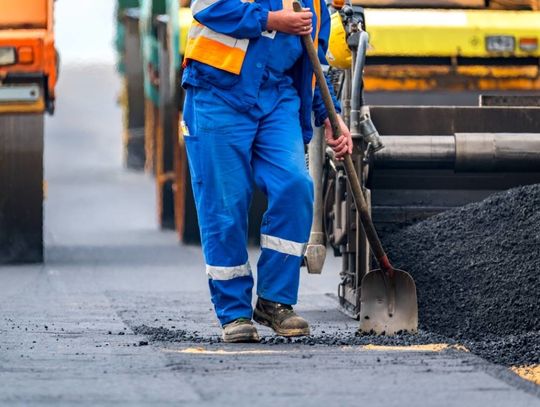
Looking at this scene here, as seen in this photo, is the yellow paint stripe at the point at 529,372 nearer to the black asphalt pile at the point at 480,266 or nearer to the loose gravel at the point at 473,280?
the loose gravel at the point at 473,280

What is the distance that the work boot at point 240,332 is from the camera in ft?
19.9

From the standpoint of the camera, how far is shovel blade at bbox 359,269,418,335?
21.0 ft

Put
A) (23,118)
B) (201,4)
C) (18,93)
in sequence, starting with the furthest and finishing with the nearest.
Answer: (23,118) → (18,93) → (201,4)

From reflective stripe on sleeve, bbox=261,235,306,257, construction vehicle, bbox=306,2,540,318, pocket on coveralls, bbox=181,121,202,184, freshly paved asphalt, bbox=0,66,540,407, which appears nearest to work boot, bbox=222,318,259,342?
freshly paved asphalt, bbox=0,66,540,407

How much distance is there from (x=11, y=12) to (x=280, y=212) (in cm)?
531

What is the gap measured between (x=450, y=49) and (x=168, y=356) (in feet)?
20.0

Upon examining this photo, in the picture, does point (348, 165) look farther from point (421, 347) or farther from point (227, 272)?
point (421, 347)

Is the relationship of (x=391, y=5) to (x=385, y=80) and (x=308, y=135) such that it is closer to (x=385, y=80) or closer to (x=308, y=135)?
(x=385, y=80)

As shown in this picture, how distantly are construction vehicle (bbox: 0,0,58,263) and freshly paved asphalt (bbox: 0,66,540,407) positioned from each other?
0.95 ft

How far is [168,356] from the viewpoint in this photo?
5465mm

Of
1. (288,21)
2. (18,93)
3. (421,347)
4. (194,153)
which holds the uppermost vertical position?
(288,21)

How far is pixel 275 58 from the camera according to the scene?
6195 millimetres

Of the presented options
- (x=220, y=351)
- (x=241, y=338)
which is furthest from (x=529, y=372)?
(x=241, y=338)

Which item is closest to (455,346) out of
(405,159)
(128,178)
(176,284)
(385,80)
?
(405,159)
